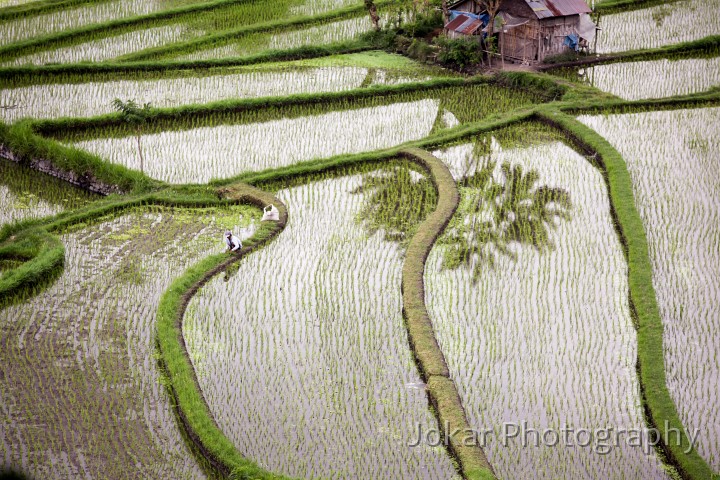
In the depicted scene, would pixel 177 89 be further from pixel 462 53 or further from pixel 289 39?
pixel 462 53

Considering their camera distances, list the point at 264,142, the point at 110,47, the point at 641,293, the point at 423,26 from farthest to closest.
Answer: the point at 423,26 < the point at 110,47 < the point at 264,142 < the point at 641,293

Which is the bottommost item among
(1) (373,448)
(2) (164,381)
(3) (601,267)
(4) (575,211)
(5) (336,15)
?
(1) (373,448)

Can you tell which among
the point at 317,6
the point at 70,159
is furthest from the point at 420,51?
the point at 70,159

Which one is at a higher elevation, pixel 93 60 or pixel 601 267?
pixel 93 60

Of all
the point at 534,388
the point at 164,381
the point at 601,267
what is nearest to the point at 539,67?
the point at 601,267

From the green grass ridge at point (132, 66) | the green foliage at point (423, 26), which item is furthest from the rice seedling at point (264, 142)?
the green foliage at point (423, 26)

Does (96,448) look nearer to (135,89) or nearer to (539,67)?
(135,89)

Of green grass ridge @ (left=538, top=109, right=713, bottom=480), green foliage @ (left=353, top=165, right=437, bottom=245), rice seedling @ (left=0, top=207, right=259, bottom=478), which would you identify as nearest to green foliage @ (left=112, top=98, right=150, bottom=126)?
rice seedling @ (left=0, top=207, right=259, bottom=478)
